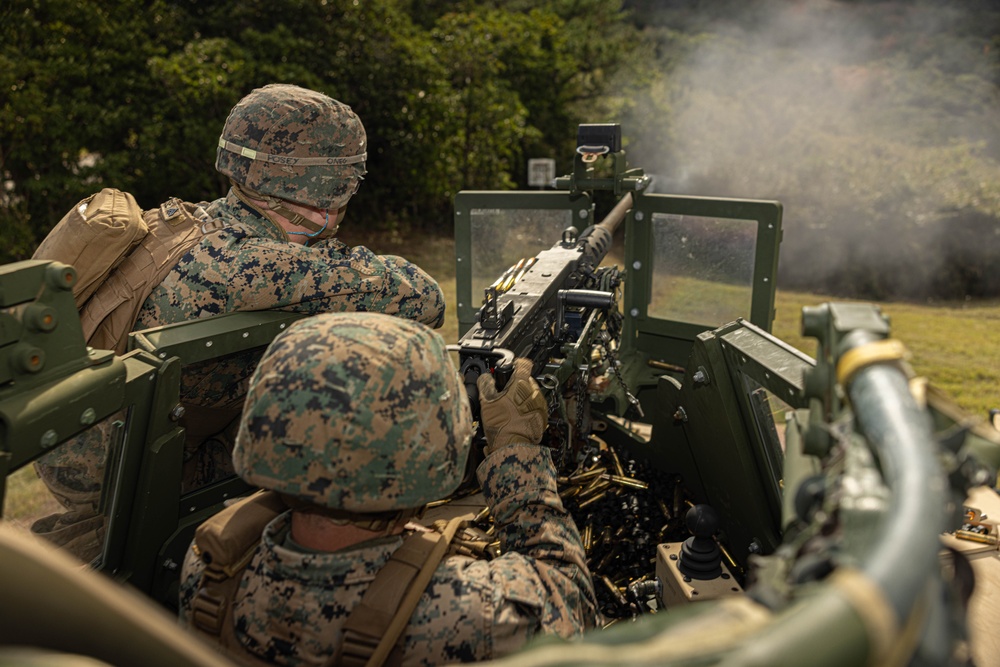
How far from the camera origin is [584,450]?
4.23 metres

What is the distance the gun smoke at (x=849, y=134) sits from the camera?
1298cm

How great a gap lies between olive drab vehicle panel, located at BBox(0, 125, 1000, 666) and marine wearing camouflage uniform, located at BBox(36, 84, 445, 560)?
23 centimetres

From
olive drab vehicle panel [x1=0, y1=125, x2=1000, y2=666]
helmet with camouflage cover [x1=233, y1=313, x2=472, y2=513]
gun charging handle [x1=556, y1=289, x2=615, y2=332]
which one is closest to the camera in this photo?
olive drab vehicle panel [x1=0, y1=125, x2=1000, y2=666]

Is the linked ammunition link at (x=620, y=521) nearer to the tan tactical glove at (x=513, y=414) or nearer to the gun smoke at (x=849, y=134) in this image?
the tan tactical glove at (x=513, y=414)

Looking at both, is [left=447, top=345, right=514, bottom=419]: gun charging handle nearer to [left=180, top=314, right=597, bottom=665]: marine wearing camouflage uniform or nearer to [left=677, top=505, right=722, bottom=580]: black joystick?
[left=180, top=314, right=597, bottom=665]: marine wearing camouflage uniform

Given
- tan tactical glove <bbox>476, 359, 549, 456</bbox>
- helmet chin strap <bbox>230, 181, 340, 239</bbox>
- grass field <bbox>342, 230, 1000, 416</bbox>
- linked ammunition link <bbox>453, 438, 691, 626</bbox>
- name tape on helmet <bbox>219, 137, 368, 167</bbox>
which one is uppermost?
name tape on helmet <bbox>219, 137, 368, 167</bbox>

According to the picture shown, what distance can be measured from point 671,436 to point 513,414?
151 cm

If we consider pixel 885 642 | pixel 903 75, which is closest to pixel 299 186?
pixel 885 642

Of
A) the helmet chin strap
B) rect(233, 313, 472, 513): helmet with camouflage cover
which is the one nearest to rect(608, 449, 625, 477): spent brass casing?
the helmet chin strap

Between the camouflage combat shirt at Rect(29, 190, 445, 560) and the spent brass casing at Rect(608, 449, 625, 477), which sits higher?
the camouflage combat shirt at Rect(29, 190, 445, 560)

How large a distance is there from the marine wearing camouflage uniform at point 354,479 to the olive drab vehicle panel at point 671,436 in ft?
1.86

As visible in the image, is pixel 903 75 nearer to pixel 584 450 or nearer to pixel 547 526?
pixel 584 450

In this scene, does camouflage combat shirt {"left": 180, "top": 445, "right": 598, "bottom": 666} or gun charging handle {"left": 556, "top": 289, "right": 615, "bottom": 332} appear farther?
gun charging handle {"left": 556, "top": 289, "right": 615, "bottom": 332}

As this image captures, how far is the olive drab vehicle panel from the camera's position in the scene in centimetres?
97
